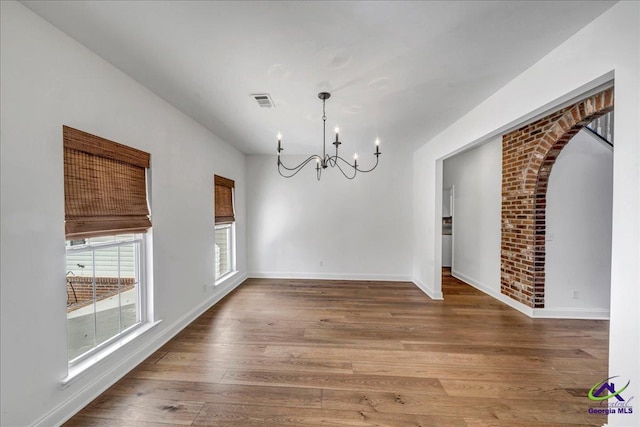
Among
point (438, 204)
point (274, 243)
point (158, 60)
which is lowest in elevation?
point (274, 243)

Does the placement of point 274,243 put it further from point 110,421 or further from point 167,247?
point 110,421

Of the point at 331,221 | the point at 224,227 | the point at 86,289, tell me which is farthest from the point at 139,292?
the point at 331,221

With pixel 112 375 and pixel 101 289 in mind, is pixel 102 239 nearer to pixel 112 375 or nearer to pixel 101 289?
pixel 101 289

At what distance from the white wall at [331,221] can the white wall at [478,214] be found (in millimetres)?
1153

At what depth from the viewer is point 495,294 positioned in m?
4.21

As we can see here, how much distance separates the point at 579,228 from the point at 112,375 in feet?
18.3

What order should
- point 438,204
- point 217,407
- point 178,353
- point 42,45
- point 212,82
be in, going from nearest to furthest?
point 42,45 < point 217,407 < point 212,82 < point 178,353 < point 438,204

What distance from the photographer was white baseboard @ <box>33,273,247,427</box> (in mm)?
1687

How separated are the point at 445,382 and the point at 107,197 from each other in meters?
3.23

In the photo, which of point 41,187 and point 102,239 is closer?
point 41,187

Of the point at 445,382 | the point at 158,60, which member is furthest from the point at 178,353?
the point at 158,60

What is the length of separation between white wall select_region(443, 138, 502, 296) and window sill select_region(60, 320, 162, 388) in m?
4.96

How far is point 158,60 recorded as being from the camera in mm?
2008

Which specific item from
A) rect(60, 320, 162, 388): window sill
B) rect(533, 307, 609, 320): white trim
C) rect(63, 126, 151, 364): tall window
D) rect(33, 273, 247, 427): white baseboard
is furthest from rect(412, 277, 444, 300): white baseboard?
rect(63, 126, 151, 364): tall window
